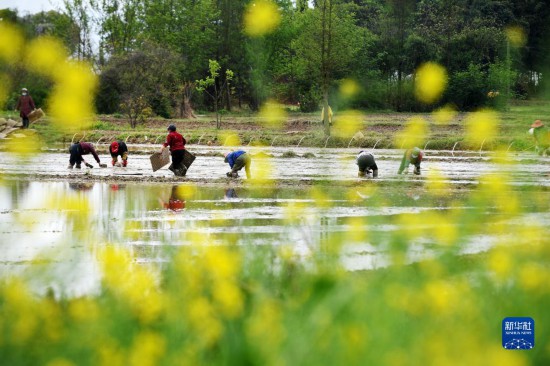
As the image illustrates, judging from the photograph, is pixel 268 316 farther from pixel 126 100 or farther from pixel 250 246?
pixel 126 100

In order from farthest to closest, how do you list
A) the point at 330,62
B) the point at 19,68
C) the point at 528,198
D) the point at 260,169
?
the point at 330,62 < the point at 260,169 < the point at 528,198 < the point at 19,68

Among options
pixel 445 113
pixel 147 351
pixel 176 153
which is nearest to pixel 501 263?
pixel 147 351

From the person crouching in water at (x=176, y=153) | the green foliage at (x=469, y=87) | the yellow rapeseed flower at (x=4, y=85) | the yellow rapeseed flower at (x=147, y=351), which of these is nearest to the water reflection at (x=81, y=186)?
the person crouching in water at (x=176, y=153)

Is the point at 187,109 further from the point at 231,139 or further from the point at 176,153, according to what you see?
the point at 176,153

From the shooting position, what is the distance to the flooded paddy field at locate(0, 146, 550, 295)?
4477 millimetres

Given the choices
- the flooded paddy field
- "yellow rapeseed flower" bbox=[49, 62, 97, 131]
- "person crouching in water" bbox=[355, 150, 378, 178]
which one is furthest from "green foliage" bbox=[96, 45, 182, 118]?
"yellow rapeseed flower" bbox=[49, 62, 97, 131]

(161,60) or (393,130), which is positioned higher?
(161,60)

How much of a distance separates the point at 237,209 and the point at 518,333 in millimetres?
11114

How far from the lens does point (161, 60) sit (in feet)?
149

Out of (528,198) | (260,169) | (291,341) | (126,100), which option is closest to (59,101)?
(291,341)

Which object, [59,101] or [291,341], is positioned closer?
[291,341]

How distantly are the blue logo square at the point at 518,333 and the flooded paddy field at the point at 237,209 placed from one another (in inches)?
14.5

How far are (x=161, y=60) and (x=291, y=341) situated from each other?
142 feet

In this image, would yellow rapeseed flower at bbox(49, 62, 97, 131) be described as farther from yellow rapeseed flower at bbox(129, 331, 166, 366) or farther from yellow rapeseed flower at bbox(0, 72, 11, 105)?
yellow rapeseed flower at bbox(129, 331, 166, 366)
